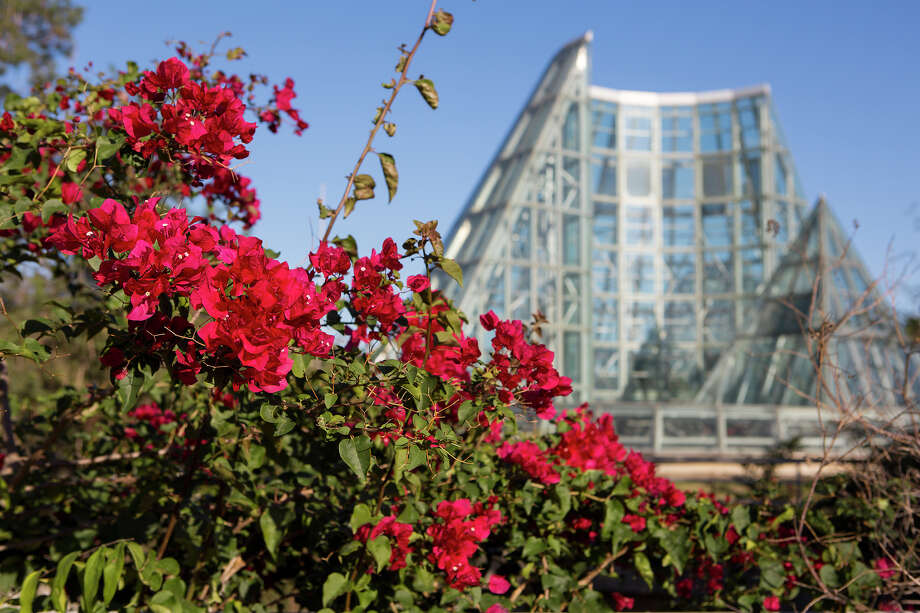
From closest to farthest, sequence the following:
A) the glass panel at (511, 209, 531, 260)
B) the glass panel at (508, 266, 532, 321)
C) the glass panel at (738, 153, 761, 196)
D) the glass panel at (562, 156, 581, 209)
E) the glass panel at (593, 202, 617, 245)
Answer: the glass panel at (508, 266, 532, 321) < the glass panel at (511, 209, 531, 260) < the glass panel at (562, 156, 581, 209) < the glass panel at (738, 153, 761, 196) < the glass panel at (593, 202, 617, 245)

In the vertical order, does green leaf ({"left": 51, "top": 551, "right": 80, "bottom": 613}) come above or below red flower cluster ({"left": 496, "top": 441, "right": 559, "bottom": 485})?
below

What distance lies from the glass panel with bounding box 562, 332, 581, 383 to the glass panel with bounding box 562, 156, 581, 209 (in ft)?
9.19

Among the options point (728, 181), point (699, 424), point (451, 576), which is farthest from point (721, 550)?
point (728, 181)

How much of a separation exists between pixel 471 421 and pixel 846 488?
2196 mm

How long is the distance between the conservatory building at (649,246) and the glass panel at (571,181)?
4cm

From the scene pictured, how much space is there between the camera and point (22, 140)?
211cm

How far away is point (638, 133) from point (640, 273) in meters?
4.07

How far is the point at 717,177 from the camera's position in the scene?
69.3 ft

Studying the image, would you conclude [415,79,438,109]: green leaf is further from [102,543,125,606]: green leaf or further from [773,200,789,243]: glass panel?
[773,200,789,243]: glass panel

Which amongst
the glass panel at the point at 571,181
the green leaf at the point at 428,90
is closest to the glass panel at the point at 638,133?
the glass panel at the point at 571,181

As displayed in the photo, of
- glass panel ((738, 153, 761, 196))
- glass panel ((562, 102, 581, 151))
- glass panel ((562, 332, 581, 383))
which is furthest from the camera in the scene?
glass panel ((738, 153, 761, 196))

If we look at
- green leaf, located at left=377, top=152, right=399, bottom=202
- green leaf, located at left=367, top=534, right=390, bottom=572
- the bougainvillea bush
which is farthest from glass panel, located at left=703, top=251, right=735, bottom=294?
green leaf, located at left=367, top=534, right=390, bottom=572

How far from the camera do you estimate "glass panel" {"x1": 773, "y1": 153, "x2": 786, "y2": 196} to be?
66.2 feet

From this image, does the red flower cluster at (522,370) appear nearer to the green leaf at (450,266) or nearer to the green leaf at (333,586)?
the green leaf at (450,266)
